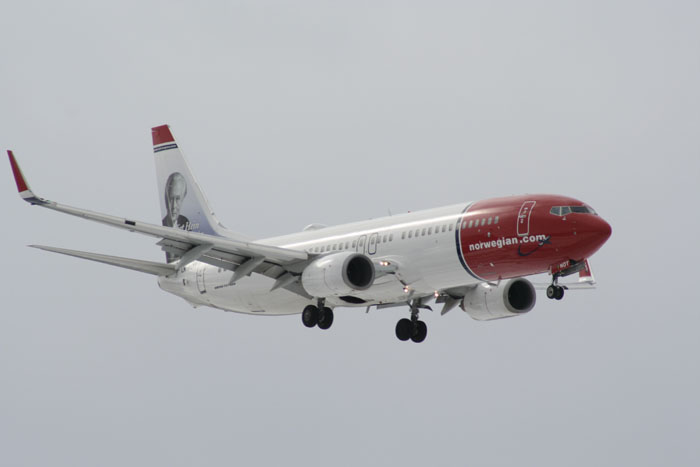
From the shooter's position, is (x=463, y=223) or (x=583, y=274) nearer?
(x=463, y=223)

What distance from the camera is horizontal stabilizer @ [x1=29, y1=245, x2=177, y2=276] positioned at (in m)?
46.6

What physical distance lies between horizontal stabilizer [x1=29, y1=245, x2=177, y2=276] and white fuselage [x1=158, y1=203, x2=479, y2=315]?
2.72 ft

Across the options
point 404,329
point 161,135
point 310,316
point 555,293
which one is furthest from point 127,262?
point 555,293

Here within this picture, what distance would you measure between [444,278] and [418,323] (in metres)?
6.62

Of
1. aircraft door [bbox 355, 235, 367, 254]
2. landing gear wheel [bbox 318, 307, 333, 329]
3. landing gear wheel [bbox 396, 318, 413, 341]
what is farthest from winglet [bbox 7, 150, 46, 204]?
landing gear wheel [bbox 396, 318, 413, 341]

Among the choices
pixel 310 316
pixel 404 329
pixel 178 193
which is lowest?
pixel 310 316

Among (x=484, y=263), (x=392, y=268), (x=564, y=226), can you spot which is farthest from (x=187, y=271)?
(x=564, y=226)

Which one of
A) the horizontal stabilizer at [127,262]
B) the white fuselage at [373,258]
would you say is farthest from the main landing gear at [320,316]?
the horizontal stabilizer at [127,262]

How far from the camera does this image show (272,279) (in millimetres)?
50688

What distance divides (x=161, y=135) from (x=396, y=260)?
23264 millimetres

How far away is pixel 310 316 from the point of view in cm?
4856

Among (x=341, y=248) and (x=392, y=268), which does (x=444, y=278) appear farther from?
(x=341, y=248)

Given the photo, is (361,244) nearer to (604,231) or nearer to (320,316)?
(320,316)

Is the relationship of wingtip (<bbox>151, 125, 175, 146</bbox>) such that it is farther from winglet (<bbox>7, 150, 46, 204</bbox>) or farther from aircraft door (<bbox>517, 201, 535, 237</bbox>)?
aircraft door (<bbox>517, 201, 535, 237</bbox>)
